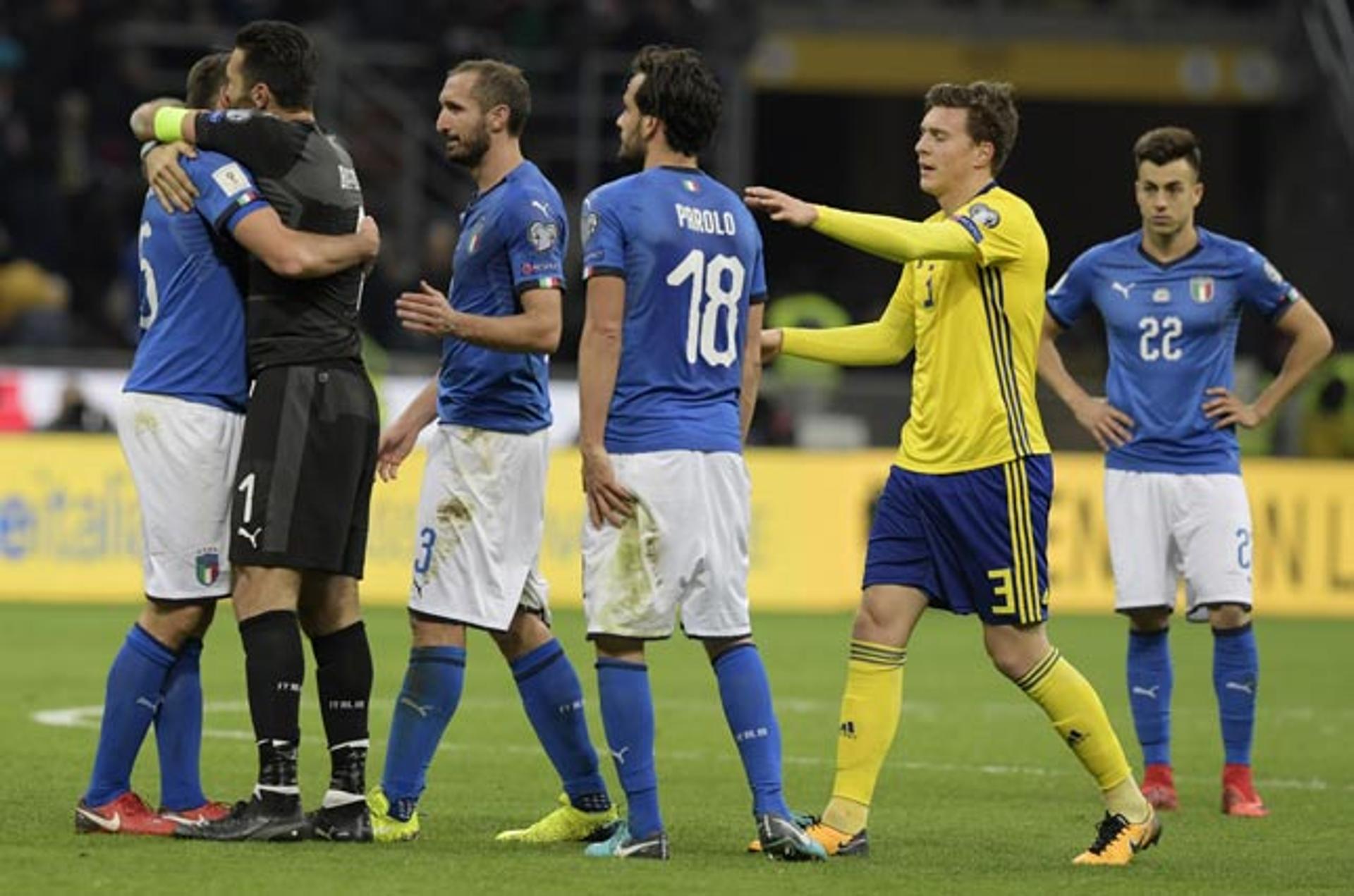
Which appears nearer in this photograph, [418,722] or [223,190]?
[223,190]

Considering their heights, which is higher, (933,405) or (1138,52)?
(1138,52)

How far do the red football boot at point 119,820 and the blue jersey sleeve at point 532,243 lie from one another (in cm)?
193

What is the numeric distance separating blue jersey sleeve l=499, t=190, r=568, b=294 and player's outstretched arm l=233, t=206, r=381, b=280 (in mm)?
474

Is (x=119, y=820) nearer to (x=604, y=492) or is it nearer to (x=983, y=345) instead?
(x=604, y=492)

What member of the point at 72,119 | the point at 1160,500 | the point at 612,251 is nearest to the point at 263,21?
the point at 612,251

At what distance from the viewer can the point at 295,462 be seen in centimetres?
845

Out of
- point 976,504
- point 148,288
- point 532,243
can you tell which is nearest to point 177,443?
point 148,288

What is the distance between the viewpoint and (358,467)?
28.2ft

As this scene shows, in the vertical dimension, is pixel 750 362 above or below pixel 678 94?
below

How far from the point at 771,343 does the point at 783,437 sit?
14599 millimetres

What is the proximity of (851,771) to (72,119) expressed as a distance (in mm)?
18090

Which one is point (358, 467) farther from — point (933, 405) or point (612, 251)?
point (933, 405)

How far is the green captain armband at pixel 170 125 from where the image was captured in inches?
337

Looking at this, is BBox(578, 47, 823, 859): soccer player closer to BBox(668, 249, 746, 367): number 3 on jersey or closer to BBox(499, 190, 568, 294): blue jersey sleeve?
BBox(668, 249, 746, 367): number 3 on jersey
